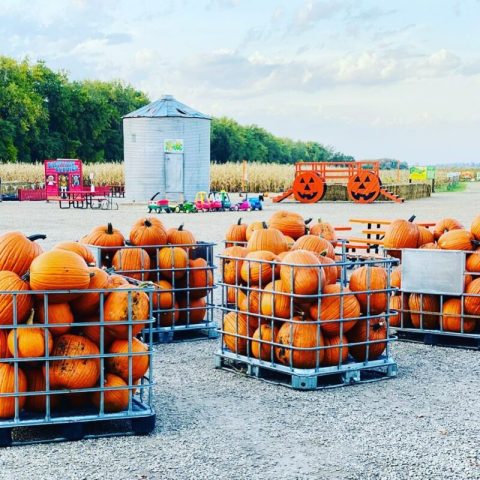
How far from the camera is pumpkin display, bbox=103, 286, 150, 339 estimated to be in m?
5.25

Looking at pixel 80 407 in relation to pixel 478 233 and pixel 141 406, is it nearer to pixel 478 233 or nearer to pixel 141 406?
pixel 141 406

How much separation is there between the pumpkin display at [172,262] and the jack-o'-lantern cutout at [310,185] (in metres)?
28.7

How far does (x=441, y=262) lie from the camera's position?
7809 mm

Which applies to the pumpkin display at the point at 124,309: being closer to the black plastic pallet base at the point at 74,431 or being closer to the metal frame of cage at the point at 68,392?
the metal frame of cage at the point at 68,392

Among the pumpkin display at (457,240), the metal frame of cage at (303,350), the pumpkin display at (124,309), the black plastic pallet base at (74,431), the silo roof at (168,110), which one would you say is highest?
the silo roof at (168,110)

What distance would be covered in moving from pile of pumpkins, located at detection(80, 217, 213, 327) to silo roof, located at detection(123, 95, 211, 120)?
88.3 ft

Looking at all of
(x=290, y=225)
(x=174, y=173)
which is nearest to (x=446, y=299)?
(x=290, y=225)

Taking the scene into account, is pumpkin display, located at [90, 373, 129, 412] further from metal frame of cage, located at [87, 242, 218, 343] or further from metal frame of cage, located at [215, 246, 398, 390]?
metal frame of cage, located at [87, 242, 218, 343]

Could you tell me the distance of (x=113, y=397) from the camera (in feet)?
17.2

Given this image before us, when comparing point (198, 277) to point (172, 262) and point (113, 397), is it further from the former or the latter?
point (113, 397)

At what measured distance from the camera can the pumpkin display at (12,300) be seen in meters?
5.08

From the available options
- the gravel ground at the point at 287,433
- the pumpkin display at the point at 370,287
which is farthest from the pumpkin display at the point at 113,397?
the pumpkin display at the point at 370,287

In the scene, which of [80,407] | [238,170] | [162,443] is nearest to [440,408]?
[162,443]

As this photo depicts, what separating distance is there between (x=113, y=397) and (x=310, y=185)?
31.8 m
